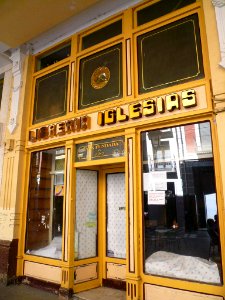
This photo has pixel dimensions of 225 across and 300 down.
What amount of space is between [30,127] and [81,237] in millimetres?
2881

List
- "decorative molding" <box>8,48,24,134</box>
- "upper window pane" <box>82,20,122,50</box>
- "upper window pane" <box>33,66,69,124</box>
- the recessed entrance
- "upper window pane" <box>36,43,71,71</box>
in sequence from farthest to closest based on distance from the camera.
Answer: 1. "decorative molding" <box>8,48,24,134</box>
2. "upper window pane" <box>36,43,71,71</box>
3. "upper window pane" <box>33,66,69,124</box>
4. "upper window pane" <box>82,20,122,50</box>
5. the recessed entrance

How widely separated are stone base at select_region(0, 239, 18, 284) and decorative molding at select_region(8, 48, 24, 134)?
2.73m

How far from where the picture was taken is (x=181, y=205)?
12.8 feet

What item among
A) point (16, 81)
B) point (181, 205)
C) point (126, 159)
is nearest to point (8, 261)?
point (126, 159)

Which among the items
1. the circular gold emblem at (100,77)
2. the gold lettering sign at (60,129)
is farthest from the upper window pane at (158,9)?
the gold lettering sign at (60,129)

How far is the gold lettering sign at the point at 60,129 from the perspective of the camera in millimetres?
5137

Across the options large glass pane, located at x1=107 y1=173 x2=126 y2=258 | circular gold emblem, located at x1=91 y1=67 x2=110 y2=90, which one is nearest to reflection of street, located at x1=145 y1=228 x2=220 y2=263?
large glass pane, located at x1=107 y1=173 x2=126 y2=258

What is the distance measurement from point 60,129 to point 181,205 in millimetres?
2961

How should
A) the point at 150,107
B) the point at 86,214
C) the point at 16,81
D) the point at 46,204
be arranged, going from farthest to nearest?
the point at 16,81 < the point at 46,204 < the point at 86,214 < the point at 150,107

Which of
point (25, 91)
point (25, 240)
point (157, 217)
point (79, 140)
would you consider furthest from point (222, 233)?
point (25, 91)

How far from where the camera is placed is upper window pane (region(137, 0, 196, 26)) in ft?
15.1

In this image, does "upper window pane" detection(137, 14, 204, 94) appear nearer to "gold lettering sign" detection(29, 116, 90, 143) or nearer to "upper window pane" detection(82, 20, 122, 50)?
"upper window pane" detection(82, 20, 122, 50)

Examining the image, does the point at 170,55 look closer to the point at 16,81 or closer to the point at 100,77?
the point at 100,77

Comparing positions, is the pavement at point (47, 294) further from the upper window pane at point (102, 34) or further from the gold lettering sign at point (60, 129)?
the upper window pane at point (102, 34)
